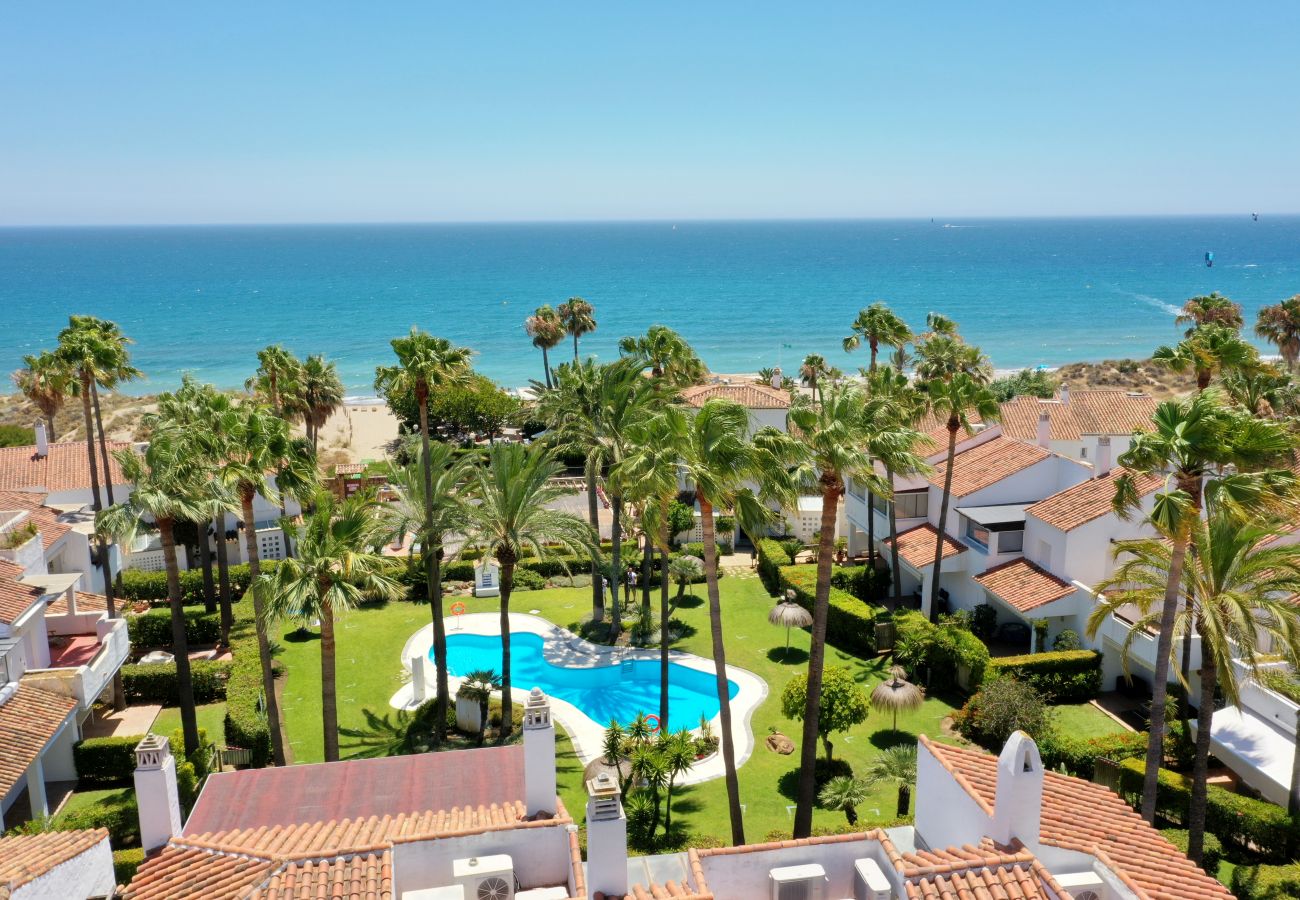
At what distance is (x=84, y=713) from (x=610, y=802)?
19739mm

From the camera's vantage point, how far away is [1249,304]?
17075 cm

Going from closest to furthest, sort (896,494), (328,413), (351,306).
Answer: (896,494) < (328,413) < (351,306)

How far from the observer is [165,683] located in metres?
30.6

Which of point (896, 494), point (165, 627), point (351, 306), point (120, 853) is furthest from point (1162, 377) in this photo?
point (351, 306)

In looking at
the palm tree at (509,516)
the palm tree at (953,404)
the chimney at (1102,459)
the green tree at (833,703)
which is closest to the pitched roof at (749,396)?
the palm tree at (953,404)

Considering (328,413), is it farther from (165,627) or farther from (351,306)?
(351,306)

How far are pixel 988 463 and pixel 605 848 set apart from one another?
27891 mm

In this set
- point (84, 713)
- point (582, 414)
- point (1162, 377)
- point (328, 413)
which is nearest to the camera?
point (84, 713)

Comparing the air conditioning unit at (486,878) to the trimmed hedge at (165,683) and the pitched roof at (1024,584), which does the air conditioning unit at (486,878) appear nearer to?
the trimmed hedge at (165,683)

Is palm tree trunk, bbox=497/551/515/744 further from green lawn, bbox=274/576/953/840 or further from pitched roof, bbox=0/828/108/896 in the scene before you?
pitched roof, bbox=0/828/108/896

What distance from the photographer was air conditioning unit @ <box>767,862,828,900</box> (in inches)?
565

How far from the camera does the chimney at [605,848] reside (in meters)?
13.8

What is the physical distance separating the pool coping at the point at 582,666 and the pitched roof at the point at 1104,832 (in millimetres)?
10372

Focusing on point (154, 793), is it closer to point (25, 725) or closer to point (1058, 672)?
point (25, 725)
